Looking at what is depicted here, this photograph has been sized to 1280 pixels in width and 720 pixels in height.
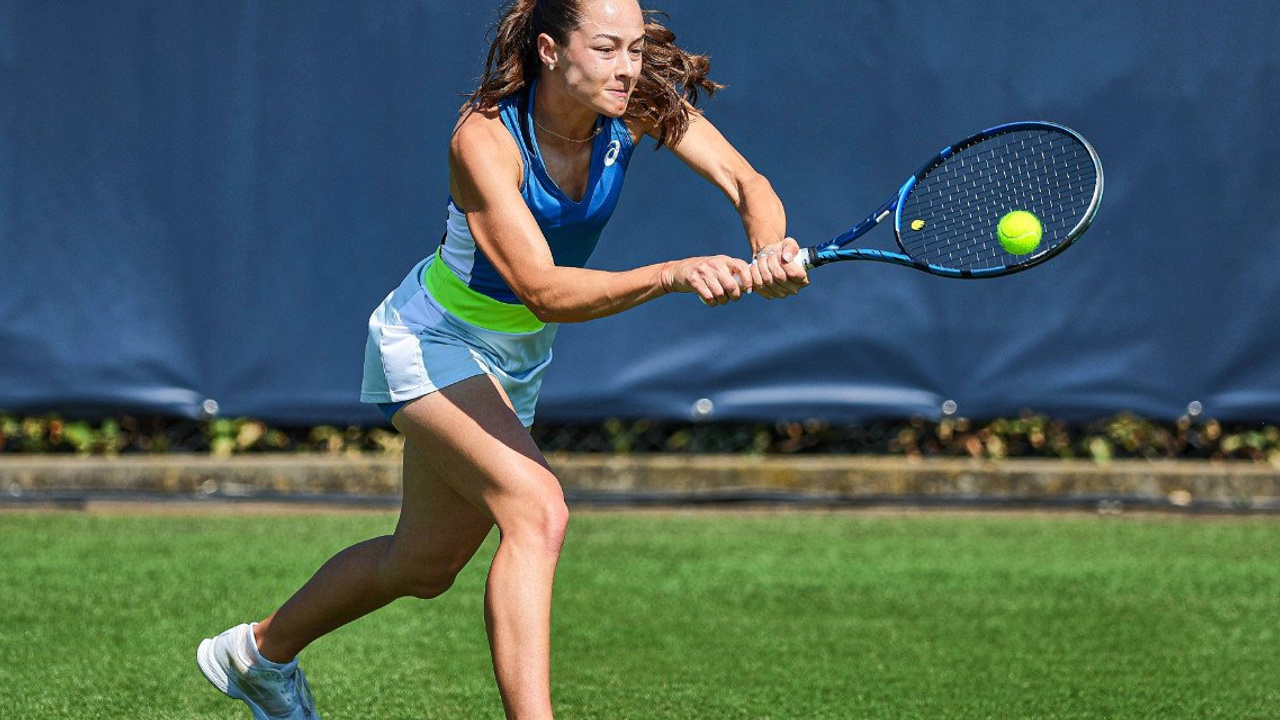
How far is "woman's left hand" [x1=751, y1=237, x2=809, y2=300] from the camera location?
2.89 metres

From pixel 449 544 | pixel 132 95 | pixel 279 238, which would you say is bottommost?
pixel 449 544

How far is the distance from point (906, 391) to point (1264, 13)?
183 cm

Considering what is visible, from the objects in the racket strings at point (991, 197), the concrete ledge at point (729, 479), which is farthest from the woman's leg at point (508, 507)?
the concrete ledge at point (729, 479)

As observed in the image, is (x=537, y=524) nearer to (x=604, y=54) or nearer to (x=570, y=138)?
(x=570, y=138)

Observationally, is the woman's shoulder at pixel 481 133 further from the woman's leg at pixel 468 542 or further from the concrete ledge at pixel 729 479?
the concrete ledge at pixel 729 479

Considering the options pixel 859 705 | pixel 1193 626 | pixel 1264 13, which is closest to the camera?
pixel 859 705

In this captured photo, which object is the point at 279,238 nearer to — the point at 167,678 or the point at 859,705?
the point at 167,678

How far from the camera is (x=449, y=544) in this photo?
10.8ft

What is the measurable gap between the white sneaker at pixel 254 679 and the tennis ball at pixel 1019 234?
1709mm

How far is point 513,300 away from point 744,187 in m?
0.55

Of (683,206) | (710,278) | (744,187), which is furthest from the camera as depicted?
(683,206)

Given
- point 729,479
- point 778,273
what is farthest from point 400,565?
point 729,479

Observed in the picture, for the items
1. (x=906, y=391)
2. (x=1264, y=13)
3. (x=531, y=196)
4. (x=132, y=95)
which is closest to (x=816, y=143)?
(x=906, y=391)

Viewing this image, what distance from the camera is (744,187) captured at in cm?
345
